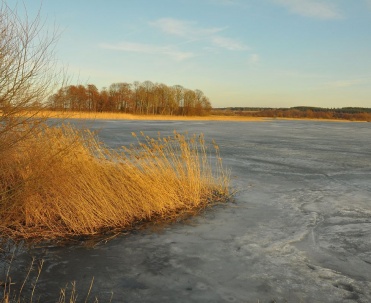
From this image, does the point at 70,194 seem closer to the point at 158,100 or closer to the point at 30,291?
the point at 30,291

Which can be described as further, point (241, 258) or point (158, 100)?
point (158, 100)

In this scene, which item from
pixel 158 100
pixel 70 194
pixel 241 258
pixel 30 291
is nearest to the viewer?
pixel 30 291

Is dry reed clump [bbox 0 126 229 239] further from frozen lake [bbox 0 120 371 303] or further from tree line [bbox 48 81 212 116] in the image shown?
tree line [bbox 48 81 212 116]

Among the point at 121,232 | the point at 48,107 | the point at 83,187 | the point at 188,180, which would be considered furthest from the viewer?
the point at 188,180

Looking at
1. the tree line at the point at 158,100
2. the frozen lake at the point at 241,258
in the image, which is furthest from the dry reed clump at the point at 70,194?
the tree line at the point at 158,100

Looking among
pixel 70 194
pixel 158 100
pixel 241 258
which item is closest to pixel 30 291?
pixel 70 194

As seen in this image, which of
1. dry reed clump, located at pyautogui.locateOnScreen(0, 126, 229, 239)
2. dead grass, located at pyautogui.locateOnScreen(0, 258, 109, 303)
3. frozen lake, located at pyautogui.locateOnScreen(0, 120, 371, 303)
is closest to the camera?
dead grass, located at pyautogui.locateOnScreen(0, 258, 109, 303)

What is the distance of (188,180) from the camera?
7.08 metres

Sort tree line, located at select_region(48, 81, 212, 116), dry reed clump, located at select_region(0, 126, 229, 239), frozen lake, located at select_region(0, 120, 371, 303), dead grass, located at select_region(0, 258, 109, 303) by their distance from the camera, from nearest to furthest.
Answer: dead grass, located at select_region(0, 258, 109, 303), frozen lake, located at select_region(0, 120, 371, 303), dry reed clump, located at select_region(0, 126, 229, 239), tree line, located at select_region(48, 81, 212, 116)

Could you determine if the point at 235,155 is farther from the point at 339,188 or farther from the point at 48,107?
the point at 48,107

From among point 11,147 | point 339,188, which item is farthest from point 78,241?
point 339,188

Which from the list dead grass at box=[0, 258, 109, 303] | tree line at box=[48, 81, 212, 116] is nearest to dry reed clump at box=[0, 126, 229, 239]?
dead grass at box=[0, 258, 109, 303]

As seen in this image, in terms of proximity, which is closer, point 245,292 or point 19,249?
point 245,292

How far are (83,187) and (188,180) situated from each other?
83.5 inches
